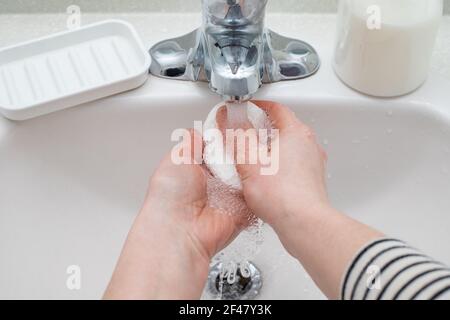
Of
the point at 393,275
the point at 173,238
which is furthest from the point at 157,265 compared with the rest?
the point at 393,275

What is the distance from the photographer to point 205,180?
46 centimetres

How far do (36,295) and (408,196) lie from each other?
1.07 ft

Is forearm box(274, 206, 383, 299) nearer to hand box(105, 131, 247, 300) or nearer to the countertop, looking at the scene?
hand box(105, 131, 247, 300)

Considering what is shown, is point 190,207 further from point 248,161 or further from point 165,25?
point 165,25

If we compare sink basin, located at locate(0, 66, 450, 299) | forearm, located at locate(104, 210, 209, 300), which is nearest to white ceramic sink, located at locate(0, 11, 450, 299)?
sink basin, located at locate(0, 66, 450, 299)

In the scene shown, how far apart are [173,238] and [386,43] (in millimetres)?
222

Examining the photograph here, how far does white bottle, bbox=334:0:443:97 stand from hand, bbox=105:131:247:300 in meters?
0.15

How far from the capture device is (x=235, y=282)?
0.54 meters

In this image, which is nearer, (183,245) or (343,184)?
(183,245)

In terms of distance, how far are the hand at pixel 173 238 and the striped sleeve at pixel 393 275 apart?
0.36ft

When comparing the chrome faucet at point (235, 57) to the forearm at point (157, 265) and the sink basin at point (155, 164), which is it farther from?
the forearm at point (157, 265)

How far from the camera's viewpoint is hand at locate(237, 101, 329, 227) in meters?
0.41

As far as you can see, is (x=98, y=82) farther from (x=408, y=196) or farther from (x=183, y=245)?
(x=408, y=196)
